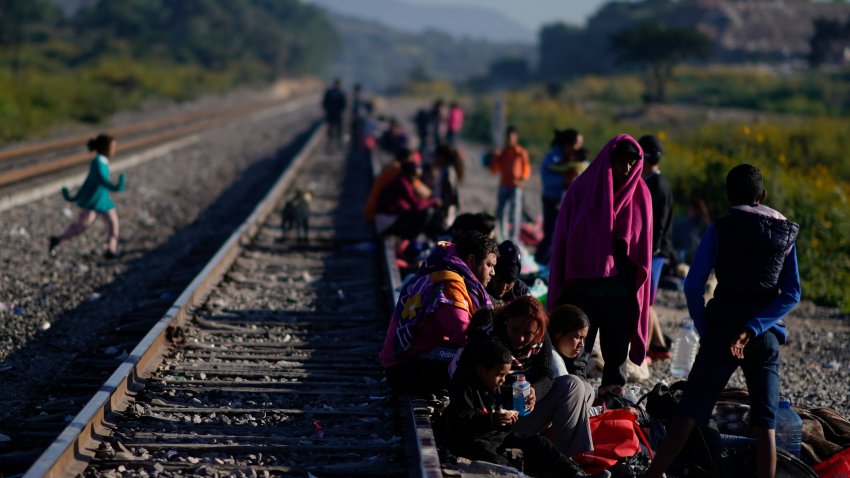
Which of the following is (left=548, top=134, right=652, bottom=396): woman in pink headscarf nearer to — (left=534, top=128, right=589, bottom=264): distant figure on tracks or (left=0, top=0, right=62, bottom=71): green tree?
(left=534, top=128, right=589, bottom=264): distant figure on tracks

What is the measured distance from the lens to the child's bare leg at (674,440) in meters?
5.08

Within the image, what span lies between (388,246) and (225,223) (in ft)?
13.6

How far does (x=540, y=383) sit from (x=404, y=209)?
6.16 m

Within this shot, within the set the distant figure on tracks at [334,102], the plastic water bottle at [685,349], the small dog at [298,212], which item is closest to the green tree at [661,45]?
the distant figure on tracks at [334,102]

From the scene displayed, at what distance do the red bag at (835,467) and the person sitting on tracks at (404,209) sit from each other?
6.51m

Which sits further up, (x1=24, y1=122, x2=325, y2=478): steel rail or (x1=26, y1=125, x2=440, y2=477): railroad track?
(x1=24, y1=122, x2=325, y2=478): steel rail

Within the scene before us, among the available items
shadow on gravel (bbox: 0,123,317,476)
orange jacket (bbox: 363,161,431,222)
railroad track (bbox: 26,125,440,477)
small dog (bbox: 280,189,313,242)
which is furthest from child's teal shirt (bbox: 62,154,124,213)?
orange jacket (bbox: 363,161,431,222)

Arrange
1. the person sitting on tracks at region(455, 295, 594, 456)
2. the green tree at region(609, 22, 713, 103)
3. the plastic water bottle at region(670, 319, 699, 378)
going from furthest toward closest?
the green tree at region(609, 22, 713, 103)
the plastic water bottle at region(670, 319, 699, 378)
the person sitting on tracks at region(455, 295, 594, 456)

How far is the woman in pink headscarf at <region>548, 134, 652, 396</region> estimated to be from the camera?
230 inches

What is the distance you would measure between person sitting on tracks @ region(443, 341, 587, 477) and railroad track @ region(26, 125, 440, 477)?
0.19 metres

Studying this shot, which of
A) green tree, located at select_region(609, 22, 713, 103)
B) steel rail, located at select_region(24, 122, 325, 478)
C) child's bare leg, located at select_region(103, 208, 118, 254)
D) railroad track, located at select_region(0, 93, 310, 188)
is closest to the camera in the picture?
steel rail, located at select_region(24, 122, 325, 478)

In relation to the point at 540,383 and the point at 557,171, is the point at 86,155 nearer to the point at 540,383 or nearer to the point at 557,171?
the point at 557,171

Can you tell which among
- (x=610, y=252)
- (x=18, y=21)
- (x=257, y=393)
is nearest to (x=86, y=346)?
(x=257, y=393)

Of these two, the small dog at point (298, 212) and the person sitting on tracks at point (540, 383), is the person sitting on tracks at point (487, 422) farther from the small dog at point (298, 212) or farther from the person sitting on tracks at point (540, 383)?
the small dog at point (298, 212)
